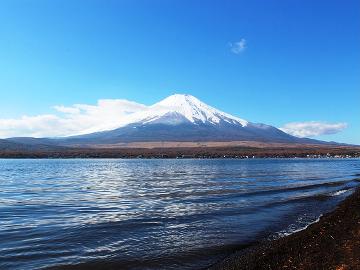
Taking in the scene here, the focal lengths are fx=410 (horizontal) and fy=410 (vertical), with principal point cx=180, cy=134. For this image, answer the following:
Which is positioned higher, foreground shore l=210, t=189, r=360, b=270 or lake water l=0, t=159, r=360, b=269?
foreground shore l=210, t=189, r=360, b=270

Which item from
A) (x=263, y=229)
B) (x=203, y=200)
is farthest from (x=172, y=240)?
(x=203, y=200)

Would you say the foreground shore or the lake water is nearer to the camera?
the foreground shore

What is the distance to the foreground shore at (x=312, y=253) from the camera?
1293cm

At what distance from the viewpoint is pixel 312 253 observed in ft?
46.5

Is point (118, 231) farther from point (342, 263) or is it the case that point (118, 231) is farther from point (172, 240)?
point (342, 263)

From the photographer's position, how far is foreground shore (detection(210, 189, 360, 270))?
→ 509 inches

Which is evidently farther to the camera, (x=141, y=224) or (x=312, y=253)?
(x=141, y=224)

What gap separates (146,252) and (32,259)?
14.8 feet

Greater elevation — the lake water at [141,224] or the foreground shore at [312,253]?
the foreground shore at [312,253]

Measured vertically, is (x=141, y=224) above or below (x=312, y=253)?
below

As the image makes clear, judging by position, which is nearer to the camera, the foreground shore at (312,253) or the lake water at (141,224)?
the foreground shore at (312,253)

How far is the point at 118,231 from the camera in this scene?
2111 centimetres

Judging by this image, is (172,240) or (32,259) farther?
(172,240)

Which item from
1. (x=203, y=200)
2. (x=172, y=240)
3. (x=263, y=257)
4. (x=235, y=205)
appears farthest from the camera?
(x=203, y=200)
